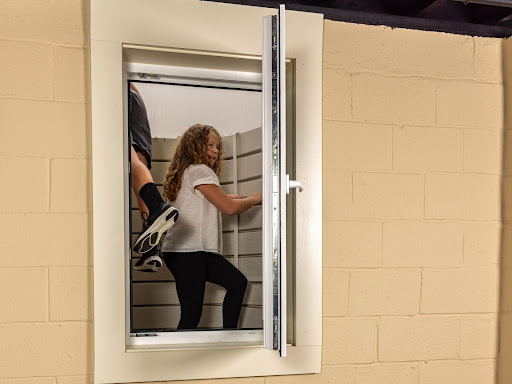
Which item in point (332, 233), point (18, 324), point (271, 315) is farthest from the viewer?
point (332, 233)

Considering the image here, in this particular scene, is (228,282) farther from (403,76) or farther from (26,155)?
(403,76)

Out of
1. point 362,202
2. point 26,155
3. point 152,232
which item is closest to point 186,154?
point 152,232

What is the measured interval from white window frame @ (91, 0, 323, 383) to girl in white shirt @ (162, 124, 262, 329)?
5.9 inches

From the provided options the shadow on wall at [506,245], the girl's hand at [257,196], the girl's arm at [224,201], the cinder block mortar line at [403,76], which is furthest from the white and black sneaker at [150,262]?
the shadow on wall at [506,245]

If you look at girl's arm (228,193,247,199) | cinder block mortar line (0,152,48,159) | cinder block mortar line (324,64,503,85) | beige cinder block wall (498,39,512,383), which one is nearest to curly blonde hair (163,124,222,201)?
girl's arm (228,193,247,199)

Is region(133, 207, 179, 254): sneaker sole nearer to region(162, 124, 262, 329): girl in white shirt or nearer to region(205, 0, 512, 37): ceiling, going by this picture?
region(162, 124, 262, 329): girl in white shirt

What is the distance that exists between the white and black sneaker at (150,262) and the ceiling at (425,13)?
2.94 feet

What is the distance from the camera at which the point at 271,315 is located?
5.75 ft

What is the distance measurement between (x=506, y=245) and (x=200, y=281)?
1.16 m

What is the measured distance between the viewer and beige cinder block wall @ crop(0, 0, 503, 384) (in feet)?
6.88

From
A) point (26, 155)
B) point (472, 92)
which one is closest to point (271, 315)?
point (26, 155)

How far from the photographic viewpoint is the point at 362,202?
7.94ft

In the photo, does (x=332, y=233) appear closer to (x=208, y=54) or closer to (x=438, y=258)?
(x=438, y=258)

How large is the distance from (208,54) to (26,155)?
2.20 ft
